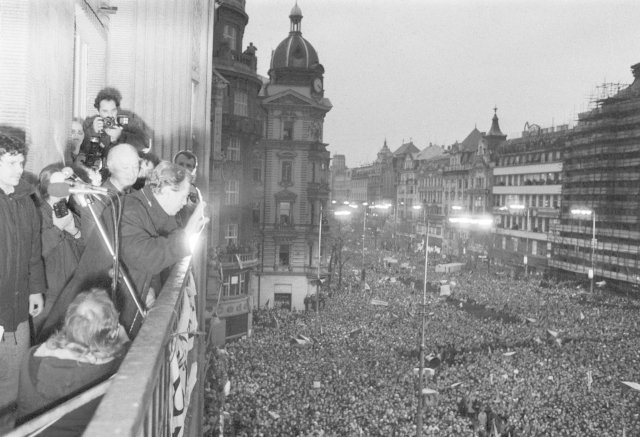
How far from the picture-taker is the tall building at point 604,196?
53.9 meters

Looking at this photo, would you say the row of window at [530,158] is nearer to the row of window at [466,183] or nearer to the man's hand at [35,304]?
the row of window at [466,183]

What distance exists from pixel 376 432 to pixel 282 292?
28343 mm

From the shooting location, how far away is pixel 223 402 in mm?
17016

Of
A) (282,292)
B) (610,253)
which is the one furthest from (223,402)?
(610,253)

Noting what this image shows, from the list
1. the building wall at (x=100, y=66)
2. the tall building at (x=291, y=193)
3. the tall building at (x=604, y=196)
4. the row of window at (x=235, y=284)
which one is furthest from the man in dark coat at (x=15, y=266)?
the tall building at (x=604, y=196)

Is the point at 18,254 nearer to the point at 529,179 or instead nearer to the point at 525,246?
the point at 525,246

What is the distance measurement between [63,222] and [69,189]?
0.86 metres

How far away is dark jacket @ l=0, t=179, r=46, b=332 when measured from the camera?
3754mm

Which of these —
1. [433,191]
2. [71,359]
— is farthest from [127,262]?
[433,191]

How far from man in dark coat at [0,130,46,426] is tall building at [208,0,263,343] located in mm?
27822

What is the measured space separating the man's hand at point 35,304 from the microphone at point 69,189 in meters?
0.97

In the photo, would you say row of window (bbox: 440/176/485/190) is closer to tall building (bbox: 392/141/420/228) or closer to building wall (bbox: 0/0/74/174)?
tall building (bbox: 392/141/420/228)

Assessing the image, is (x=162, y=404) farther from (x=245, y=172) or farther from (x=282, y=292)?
(x=282, y=292)

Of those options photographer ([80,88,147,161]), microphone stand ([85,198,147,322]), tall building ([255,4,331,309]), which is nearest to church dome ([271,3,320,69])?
tall building ([255,4,331,309])
